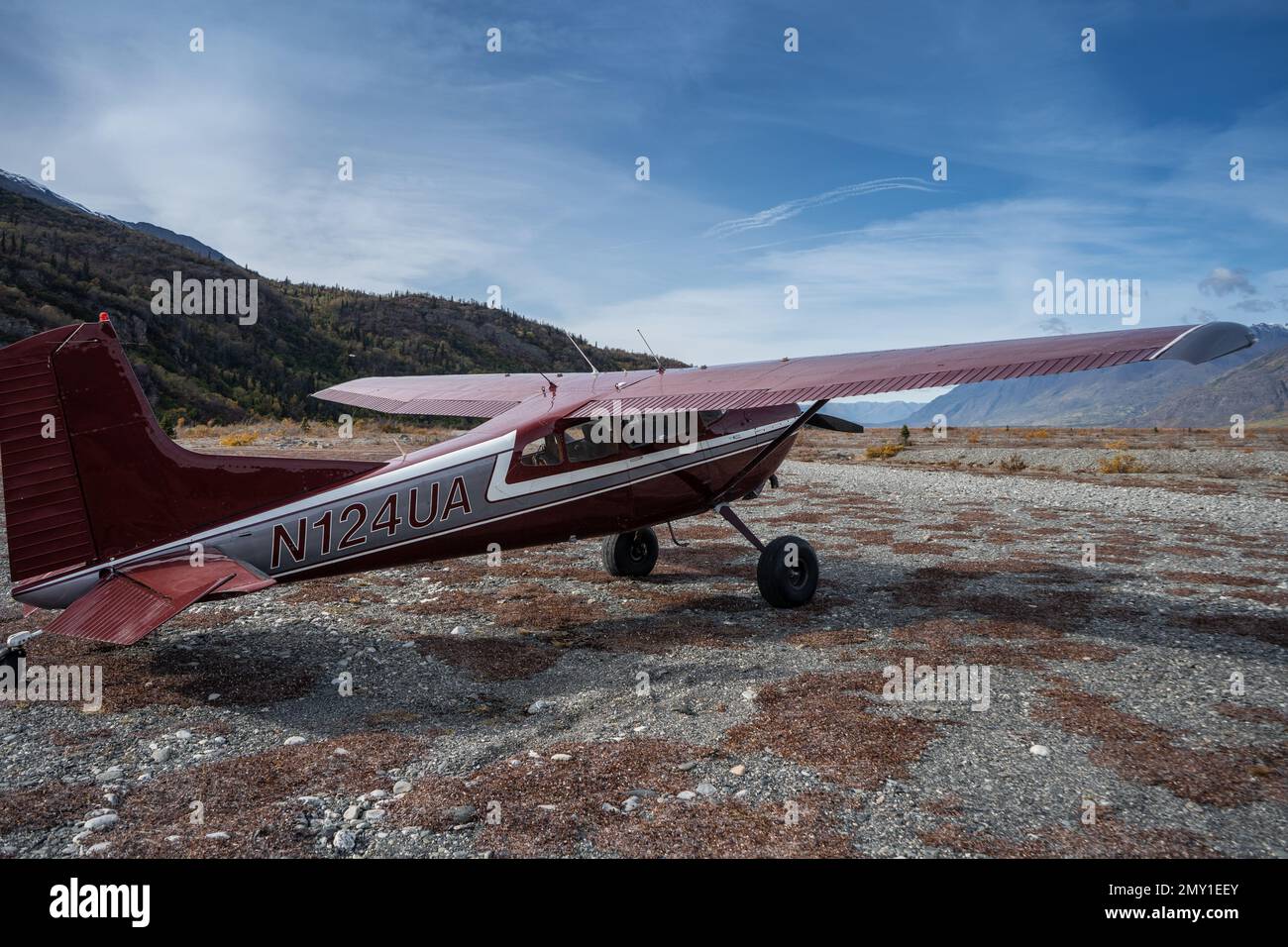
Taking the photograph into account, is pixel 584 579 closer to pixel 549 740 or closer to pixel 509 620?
pixel 509 620

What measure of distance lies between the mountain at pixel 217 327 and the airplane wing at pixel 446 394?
1323 inches

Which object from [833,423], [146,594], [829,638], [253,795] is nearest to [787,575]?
[829,638]

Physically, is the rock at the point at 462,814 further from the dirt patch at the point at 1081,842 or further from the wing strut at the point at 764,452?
the wing strut at the point at 764,452

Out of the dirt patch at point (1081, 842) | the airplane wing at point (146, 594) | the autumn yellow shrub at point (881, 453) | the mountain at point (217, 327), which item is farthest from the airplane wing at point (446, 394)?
the mountain at point (217, 327)

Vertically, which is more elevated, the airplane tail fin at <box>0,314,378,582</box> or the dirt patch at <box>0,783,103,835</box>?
the airplane tail fin at <box>0,314,378,582</box>

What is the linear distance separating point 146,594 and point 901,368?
7267 mm

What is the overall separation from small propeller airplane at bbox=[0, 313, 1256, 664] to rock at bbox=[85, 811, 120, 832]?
1.61 m

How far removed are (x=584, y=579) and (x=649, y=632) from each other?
2.88m

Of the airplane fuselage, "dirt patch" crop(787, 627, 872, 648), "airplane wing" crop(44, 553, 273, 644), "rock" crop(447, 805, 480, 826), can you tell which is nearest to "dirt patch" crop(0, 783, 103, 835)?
"airplane wing" crop(44, 553, 273, 644)

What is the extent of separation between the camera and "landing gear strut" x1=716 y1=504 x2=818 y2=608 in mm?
9039

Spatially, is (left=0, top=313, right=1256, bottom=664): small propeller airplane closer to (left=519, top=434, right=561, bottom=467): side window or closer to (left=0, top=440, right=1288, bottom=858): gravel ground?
(left=519, top=434, right=561, bottom=467): side window

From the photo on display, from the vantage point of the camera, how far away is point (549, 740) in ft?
17.7

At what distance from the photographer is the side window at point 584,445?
8.55 metres
